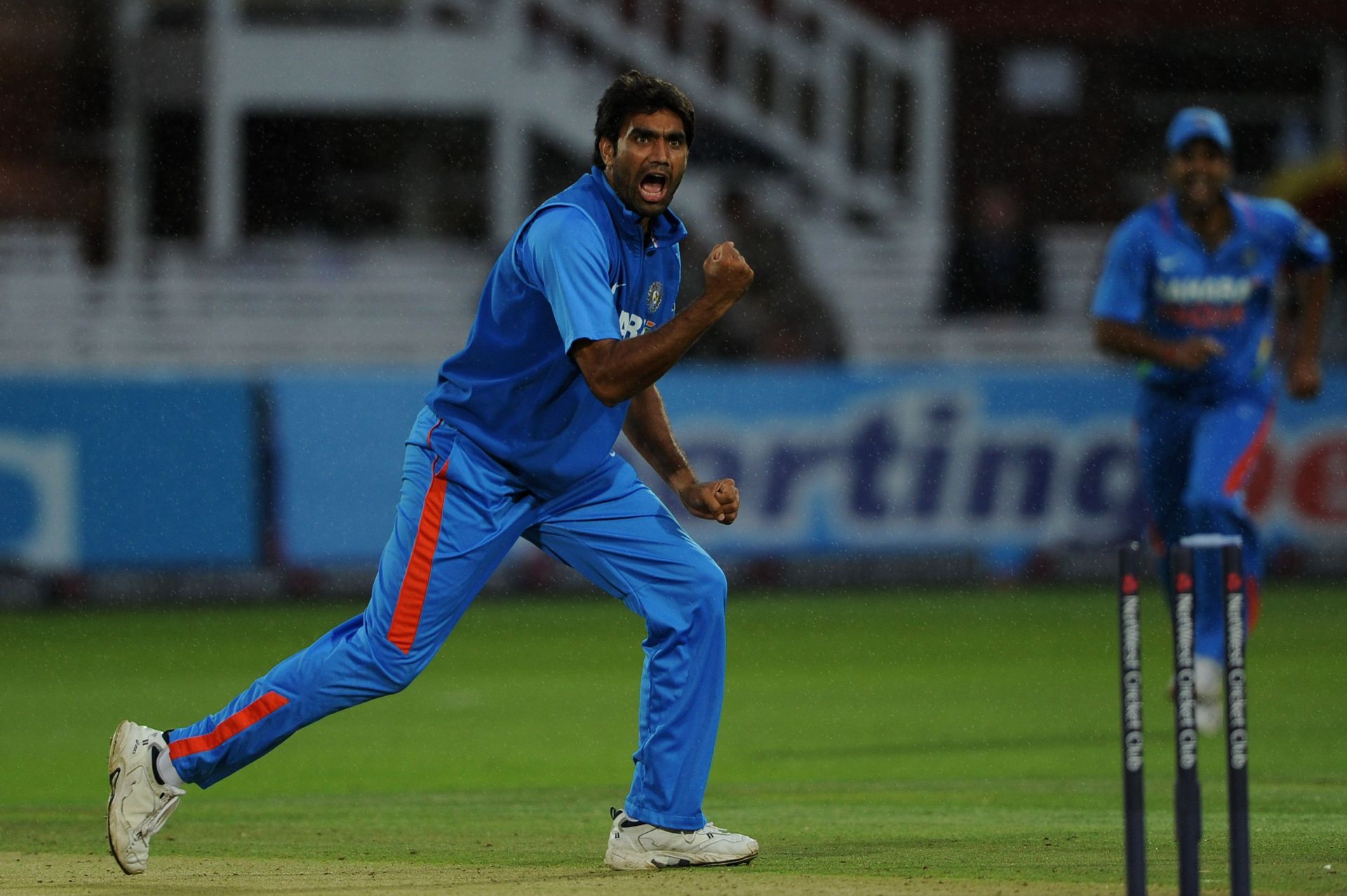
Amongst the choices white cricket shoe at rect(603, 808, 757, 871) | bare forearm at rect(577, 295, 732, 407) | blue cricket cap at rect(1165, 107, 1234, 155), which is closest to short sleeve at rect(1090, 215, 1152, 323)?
blue cricket cap at rect(1165, 107, 1234, 155)

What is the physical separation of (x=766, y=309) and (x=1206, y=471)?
957 centimetres

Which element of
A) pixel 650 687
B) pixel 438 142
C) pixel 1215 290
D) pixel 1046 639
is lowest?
pixel 1046 639

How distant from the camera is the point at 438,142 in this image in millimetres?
29406

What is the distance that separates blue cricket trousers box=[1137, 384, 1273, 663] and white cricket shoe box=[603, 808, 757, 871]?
160 inches

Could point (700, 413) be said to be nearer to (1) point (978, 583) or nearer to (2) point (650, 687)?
(1) point (978, 583)

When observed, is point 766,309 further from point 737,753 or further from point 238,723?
point 238,723

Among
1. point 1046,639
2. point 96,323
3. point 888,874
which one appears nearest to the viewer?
point 888,874

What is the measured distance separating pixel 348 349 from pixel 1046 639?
29.7ft

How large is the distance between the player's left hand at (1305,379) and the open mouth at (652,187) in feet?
17.4

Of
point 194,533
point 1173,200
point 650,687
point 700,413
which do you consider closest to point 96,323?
point 194,533

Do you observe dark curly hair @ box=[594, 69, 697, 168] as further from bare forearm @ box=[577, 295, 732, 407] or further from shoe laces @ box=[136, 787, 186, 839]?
shoe laces @ box=[136, 787, 186, 839]

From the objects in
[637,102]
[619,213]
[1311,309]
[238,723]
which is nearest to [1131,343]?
[1311,309]

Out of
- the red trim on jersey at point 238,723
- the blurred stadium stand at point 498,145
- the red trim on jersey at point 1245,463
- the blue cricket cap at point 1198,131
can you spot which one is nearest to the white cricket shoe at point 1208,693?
the red trim on jersey at point 1245,463

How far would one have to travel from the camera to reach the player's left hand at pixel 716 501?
649 centimetres
